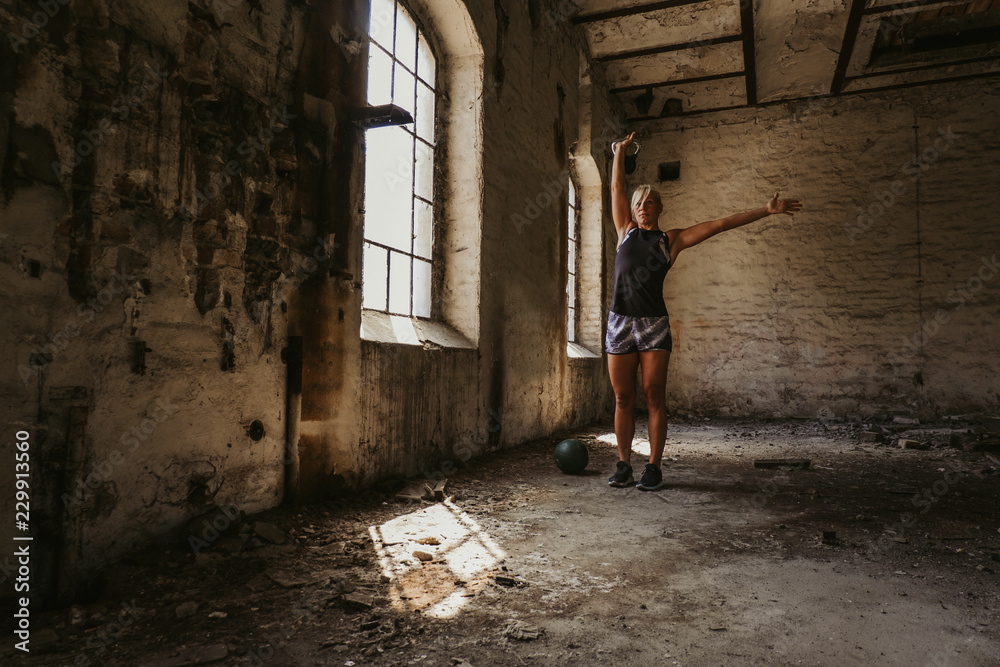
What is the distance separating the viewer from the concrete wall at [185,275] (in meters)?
1.70

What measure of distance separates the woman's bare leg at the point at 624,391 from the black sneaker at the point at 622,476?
0.22 ft

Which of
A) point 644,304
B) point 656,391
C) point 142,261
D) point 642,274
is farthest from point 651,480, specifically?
point 142,261

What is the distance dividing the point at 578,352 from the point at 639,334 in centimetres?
340

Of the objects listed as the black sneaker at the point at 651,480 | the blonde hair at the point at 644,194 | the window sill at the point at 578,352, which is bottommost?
the black sneaker at the point at 651,480

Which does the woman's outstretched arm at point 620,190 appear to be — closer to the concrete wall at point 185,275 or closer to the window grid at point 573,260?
the concrete wall at point 185,275

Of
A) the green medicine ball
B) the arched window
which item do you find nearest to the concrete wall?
the arched window

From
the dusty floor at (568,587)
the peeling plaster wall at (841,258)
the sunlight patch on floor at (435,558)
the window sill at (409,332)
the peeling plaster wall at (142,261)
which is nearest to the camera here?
the dusty floor at (568,587)

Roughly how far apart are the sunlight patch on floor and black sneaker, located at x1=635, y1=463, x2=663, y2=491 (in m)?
1.15

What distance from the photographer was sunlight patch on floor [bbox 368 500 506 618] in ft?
6.07

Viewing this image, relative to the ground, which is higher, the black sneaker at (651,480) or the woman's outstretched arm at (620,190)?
the woman's outstretched arm at (620,190)

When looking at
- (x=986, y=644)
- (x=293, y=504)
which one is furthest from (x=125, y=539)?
(x=986, y=644)

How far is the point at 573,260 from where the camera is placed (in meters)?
7.42

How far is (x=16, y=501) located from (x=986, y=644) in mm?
2569

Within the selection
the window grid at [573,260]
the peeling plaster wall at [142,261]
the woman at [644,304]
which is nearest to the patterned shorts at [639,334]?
the woman at [644,304]
